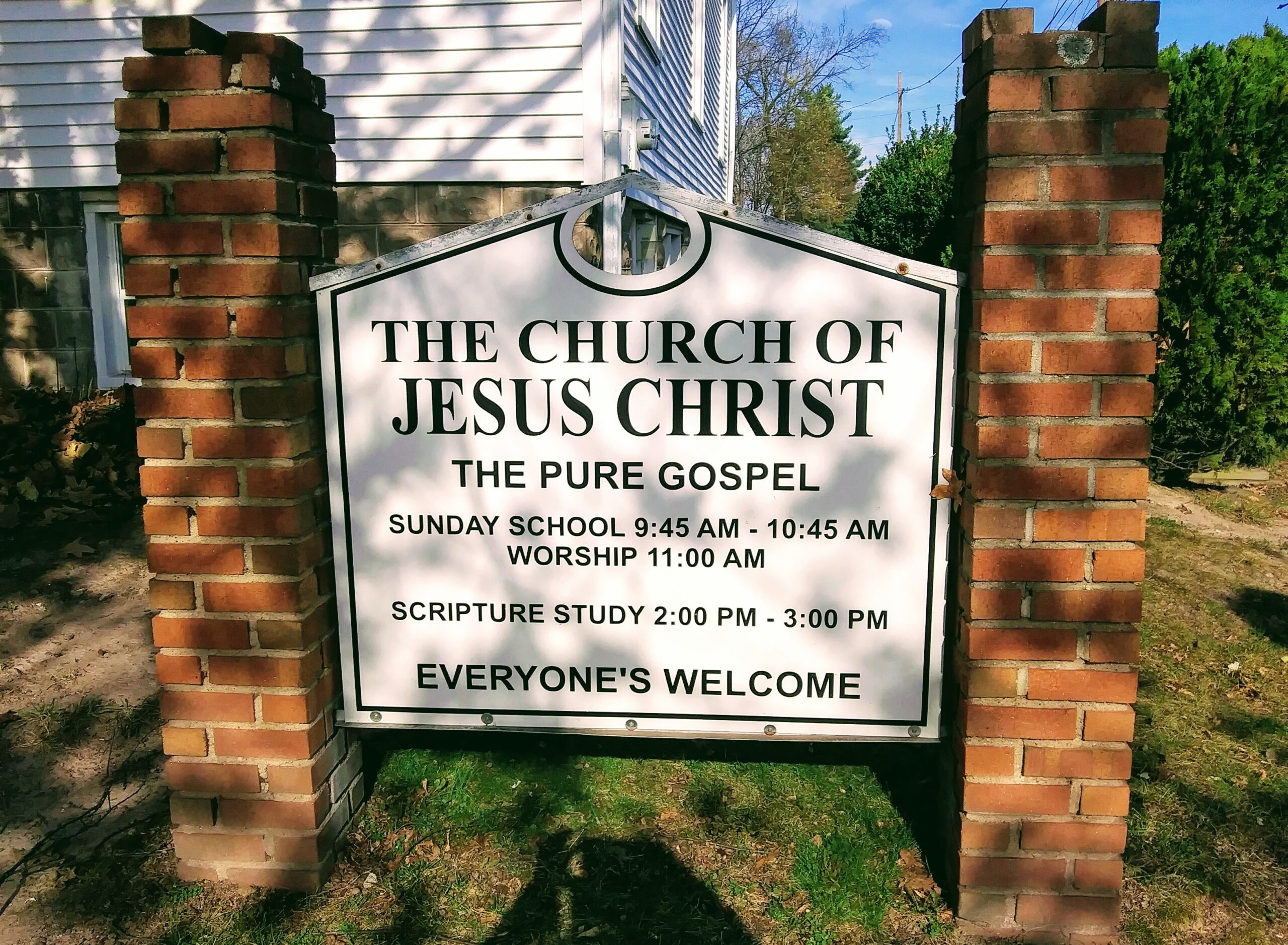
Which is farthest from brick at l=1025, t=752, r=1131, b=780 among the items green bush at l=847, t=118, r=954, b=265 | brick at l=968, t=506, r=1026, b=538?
green bush at l=847, t=118, r=954, b=265

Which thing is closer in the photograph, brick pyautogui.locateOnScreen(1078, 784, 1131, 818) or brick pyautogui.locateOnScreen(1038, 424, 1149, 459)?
brick pyautogui.locateOnScreen(1038, 424, 1149, 459)

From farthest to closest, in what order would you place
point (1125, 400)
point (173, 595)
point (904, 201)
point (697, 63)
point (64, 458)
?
point (904, 201) < point (697, 63) < point (64, 458) < point (173, 595) < point (1125, 400)

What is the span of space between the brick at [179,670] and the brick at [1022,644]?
2.02 metres

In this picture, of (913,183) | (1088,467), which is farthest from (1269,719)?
(913,183)

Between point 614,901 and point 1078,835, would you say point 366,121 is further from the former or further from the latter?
point 1078,835

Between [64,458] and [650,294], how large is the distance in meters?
5.60

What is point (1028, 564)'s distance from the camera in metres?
2.33

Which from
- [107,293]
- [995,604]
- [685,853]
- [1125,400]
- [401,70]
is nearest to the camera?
[1125,400]

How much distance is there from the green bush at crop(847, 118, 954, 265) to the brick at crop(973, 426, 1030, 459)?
10220mm

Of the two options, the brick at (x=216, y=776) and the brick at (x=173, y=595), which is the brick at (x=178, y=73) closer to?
the brick at (x=173, y=595)

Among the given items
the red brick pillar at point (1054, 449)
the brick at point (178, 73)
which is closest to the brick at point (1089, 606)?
the red brick pillar at point (1054, 449)

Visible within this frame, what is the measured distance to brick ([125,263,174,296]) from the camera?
243 cm

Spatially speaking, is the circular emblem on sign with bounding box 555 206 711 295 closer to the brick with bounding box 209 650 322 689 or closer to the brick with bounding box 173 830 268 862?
the brick with bounding box 209 650 322 689

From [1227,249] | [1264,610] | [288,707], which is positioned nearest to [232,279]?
[288,707]
